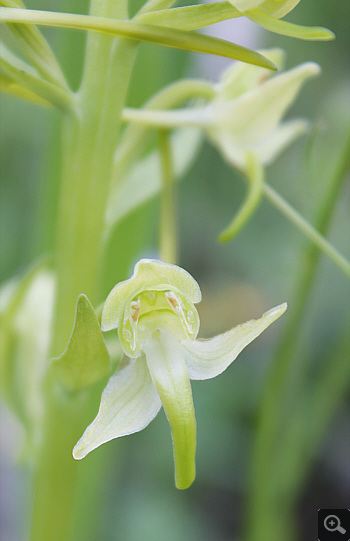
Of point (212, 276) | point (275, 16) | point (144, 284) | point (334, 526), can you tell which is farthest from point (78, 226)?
point (212, 276)

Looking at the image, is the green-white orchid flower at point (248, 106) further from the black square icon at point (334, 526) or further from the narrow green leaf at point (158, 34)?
the black square icon at point (334, 526)

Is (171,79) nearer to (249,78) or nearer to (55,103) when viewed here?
(249,78)

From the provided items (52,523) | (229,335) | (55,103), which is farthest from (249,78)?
(52,523)

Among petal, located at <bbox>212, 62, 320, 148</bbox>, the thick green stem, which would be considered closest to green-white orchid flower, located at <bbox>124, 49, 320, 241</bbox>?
petal, located at <bbox>212, 62, 320, 148</bbox>

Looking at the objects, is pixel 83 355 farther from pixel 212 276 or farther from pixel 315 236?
pixel 212 276

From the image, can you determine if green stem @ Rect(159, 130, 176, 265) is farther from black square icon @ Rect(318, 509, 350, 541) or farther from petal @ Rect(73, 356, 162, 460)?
black square icon @ Rect(318, 509, 350, 541)
